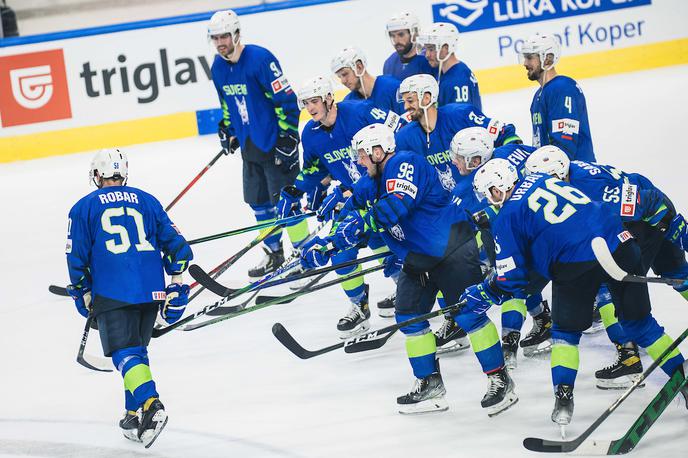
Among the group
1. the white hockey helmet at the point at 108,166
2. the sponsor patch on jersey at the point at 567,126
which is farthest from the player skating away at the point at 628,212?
the white hockey helmet at the point at 108,166

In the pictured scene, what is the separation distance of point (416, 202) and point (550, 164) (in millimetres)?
549

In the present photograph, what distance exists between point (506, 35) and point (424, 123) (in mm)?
6308

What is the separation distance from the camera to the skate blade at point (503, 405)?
14.5 ft

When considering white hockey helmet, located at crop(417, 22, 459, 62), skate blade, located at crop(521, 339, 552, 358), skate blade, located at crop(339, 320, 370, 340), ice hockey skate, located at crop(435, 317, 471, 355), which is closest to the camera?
skate blade, located at crop(521, 339, 552, 358)

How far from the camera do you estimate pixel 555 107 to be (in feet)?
17.9

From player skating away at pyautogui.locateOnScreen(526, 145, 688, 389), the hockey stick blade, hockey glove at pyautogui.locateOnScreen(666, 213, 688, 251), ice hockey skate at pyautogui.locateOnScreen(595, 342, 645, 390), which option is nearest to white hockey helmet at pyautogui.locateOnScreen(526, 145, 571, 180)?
player skating away at pyautogui.locateOnScreen(526, 145, 688, 389)

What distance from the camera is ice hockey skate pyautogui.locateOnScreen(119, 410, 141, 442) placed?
453 centimetres

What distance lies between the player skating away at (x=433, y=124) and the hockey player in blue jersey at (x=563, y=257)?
124cm

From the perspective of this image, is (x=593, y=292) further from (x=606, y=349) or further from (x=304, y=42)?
(x=304, y=42)

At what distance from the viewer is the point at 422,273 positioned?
4.59 meters

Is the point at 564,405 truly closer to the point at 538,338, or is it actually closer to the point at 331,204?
the point at 538,338

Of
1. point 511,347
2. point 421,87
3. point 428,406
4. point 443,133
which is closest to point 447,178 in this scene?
point 443,133

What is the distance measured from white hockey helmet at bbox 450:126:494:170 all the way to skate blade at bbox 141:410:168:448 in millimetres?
1736

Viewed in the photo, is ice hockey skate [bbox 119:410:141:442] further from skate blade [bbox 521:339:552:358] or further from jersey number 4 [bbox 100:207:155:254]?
skate blade [bbox 521:339:552:358]
